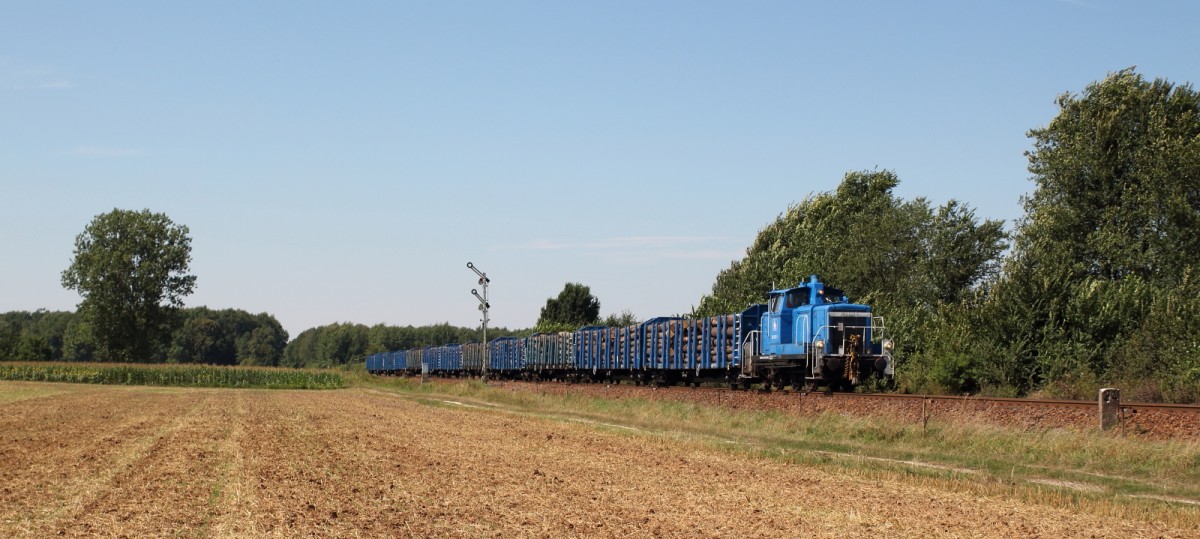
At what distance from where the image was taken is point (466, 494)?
46.1ft

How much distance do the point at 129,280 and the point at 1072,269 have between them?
4145 inches

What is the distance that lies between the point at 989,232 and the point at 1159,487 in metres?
51.8

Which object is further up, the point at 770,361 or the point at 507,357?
the point at 770,361

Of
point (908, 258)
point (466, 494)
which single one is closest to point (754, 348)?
point (466, 494)

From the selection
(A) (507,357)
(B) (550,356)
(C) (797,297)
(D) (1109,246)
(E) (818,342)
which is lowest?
(A) (507,357)

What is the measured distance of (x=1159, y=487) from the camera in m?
16.3

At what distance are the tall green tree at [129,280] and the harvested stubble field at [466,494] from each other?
101352 mm

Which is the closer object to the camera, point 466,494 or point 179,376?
point 466,494

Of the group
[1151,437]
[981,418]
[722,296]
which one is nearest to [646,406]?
[981,418]

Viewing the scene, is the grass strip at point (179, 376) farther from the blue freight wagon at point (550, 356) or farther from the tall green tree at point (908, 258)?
the tall green tree at point (908, 258)

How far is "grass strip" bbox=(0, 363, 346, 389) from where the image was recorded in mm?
81875

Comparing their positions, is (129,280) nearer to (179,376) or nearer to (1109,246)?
(179,376)

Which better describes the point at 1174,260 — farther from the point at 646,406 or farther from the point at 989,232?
the point at 646,406

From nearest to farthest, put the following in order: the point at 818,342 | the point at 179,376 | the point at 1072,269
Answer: the point at 818,342
the point at 1072,269
the point at 179,376
